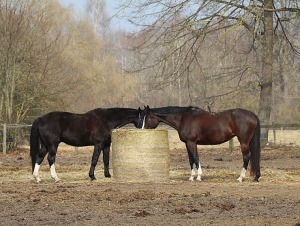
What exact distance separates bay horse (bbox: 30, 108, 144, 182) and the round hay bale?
92 cm

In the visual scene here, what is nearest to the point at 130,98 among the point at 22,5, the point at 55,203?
the point at 22,5

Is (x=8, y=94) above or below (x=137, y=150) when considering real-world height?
above

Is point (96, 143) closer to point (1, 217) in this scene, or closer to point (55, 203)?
point (55, 203)

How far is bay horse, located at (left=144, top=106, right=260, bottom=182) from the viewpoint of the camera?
14992 mm

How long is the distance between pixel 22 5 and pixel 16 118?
505 cm

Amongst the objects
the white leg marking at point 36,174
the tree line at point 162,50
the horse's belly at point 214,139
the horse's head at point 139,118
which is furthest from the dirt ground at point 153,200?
the tree line at point 162,50

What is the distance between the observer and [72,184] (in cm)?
1408

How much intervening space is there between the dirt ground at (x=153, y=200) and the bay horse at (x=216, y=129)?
0.54 m

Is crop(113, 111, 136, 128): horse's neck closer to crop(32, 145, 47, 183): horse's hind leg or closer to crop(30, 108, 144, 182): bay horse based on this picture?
crop(30, 108, 144, 182): bay horse

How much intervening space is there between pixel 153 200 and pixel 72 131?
14.9 feet

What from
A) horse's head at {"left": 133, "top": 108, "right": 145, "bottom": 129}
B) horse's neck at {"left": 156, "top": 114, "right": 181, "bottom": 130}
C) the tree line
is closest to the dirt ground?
horse's neck at {"left": 156, "top": 114, "right": 181, "bottom": 130}

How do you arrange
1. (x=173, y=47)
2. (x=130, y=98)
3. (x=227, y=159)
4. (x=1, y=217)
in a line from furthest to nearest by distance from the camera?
(x=130, y=98) → (x=173, y=47) → (x=227, y=159) → (x=1, y=217)

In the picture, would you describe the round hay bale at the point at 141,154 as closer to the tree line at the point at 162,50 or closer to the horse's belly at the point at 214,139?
the horse's belly at the point at 214,139

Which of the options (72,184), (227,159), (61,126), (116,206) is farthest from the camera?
(227,159)
